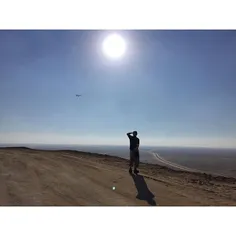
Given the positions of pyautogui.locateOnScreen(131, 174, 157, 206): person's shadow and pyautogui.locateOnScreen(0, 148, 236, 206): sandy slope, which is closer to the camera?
pyautogui.locateOnScreen(0, 148, 236, 206): sandy slope

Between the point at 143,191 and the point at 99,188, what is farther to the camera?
the point at 99,188

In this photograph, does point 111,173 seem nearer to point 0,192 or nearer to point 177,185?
point 177,185

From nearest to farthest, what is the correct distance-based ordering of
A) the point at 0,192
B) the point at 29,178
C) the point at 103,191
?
the point at 0,192
the point at 103,191
the point at 29,178

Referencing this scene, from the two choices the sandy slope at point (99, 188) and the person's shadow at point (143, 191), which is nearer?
the sandy slope at point (99, 188)

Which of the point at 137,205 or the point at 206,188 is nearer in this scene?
the point at 137,205
